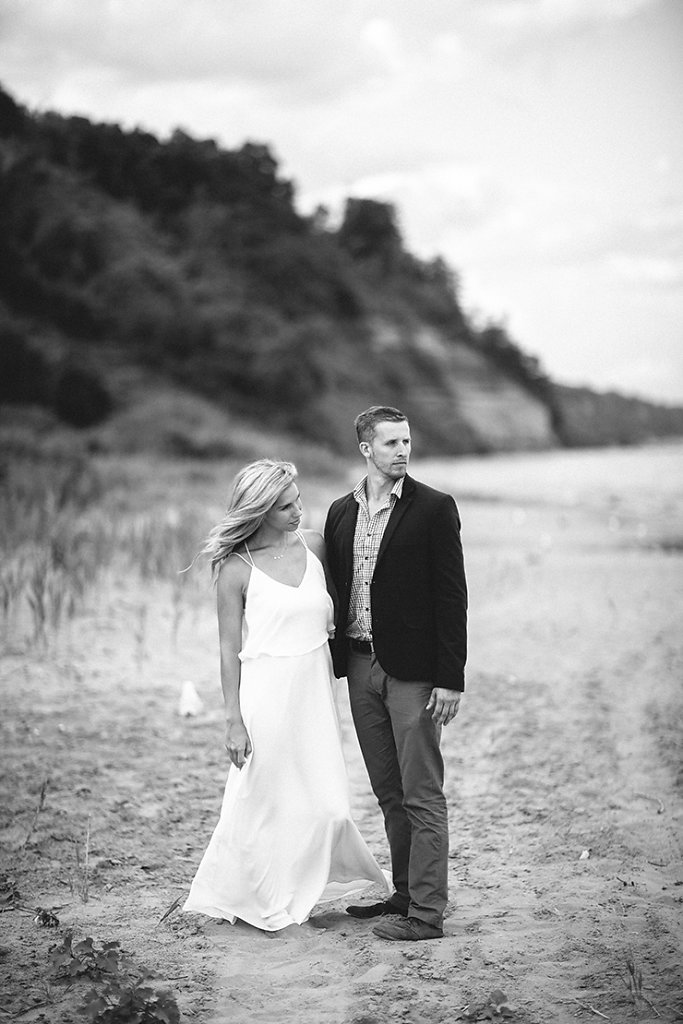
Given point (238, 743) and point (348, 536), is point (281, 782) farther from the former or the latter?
point (348, 536)

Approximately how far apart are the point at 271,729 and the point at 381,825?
176 centimetres

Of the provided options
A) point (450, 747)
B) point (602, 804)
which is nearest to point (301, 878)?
point (602, 804)

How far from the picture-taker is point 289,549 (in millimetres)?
4141

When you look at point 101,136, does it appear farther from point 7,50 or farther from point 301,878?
point 301,878

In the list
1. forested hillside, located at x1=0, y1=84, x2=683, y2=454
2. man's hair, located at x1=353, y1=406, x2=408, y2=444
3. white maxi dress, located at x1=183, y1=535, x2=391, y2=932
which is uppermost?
forested hillside, located at x1=0, y1=84, x2=683, y2=454

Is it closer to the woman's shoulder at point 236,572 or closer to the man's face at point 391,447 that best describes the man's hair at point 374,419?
the man's face at point 391,447

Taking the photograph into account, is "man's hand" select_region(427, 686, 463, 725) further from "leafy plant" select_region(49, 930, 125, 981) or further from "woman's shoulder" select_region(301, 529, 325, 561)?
"leafy plant" select_region(49, 930, 125, 981)

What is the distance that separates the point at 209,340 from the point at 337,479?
1302 centimetres


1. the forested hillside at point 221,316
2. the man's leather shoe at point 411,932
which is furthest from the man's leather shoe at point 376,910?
the forested hillside at point 221,316

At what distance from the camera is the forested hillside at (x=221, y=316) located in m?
32.0

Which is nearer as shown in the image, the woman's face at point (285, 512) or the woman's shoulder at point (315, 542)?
the woman's face at point (285, 512)

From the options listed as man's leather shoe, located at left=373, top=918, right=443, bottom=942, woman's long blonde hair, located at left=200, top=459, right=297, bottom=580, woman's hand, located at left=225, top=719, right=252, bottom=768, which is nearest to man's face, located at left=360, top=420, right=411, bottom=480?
woman's long blonde hair, located at left=200, top=459, right=297, bottom=580

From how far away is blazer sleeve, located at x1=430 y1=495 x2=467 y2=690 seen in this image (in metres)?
3.88

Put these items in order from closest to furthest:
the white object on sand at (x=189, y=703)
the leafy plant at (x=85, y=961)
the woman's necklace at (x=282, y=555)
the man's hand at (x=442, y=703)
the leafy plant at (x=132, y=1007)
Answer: the leafy plant at (x=132, y=1007) → the leafy plant at (x=85, y=961) → the man's hand at (x=442, y=703) → the woman's necklace at (x=282, y=555) → the white object on sand at (x=189, y=703)
